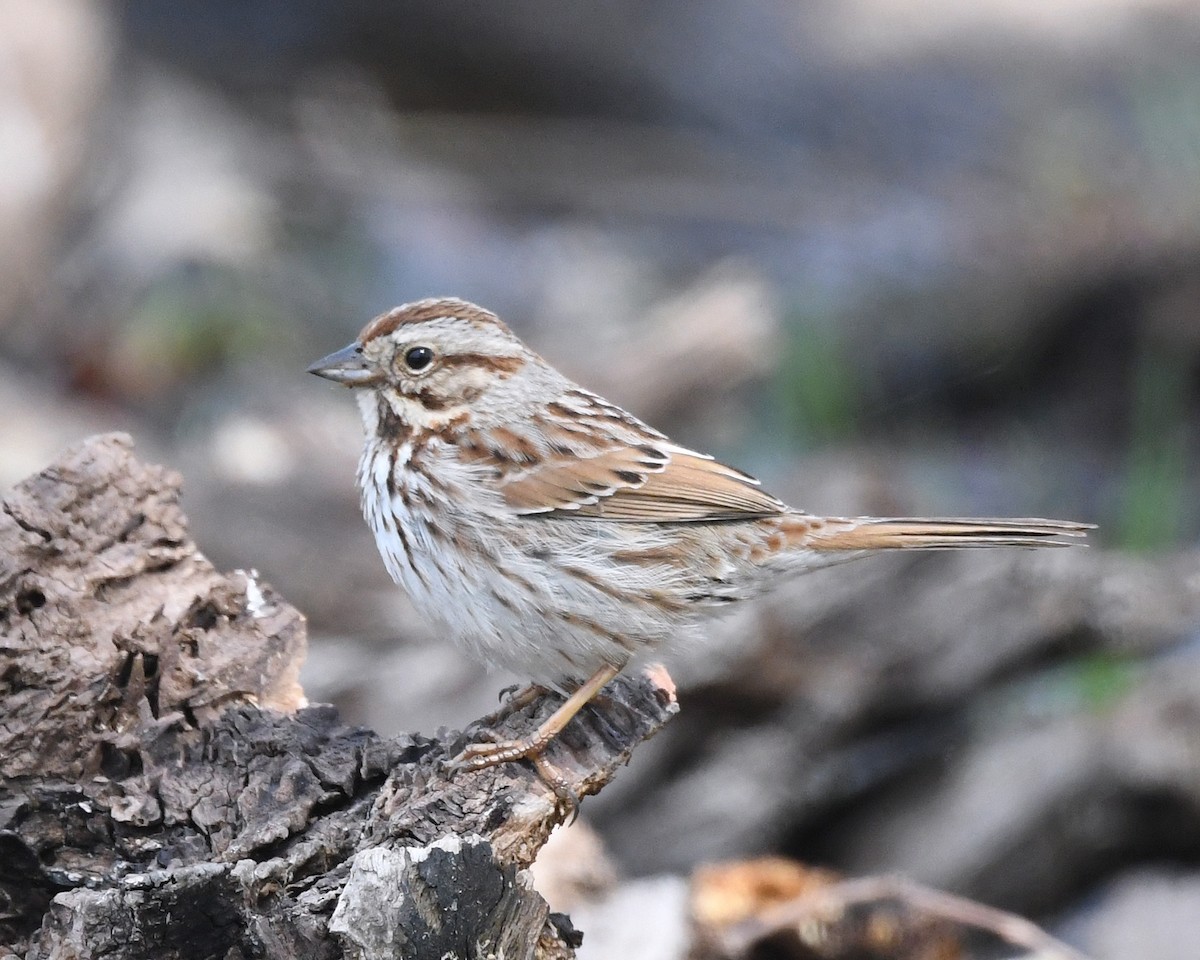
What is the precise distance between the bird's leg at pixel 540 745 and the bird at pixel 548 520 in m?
0.01

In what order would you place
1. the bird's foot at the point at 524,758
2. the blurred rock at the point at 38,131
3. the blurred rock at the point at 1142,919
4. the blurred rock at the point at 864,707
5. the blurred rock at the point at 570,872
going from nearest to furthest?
the bird's foot at the point at 524,758 → the blurred rock at the point at 570,872 → the blurred rock at the point at 1142,919 → the blurred rock at the point at 864,707 → the blurred rock at the point at 38,131

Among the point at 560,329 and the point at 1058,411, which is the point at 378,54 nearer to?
the point at 560,329

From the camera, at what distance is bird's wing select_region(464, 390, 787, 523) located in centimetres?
459

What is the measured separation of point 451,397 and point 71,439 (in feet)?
13.2

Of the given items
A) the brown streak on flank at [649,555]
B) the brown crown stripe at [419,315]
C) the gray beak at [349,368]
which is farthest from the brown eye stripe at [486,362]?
the brown streak on flank at [649,555]

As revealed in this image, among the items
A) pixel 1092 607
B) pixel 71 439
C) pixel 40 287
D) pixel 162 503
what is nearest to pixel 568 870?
pixel 162 503

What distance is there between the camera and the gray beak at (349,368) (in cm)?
466

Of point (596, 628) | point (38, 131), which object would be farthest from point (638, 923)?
point (38, 131)

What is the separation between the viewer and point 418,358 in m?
4.70

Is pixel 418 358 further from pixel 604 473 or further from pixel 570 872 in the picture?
pixel 570 872

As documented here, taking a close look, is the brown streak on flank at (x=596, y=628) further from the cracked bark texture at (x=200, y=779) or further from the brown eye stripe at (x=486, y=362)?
the brown eye stripe at (x=486, y=362)

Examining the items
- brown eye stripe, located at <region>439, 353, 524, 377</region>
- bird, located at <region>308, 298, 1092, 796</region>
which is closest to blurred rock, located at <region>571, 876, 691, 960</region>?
bird, located at <region>308, 298, 1092, 796</region>

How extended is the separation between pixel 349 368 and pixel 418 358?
20 centimetres

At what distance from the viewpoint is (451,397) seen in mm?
4762
